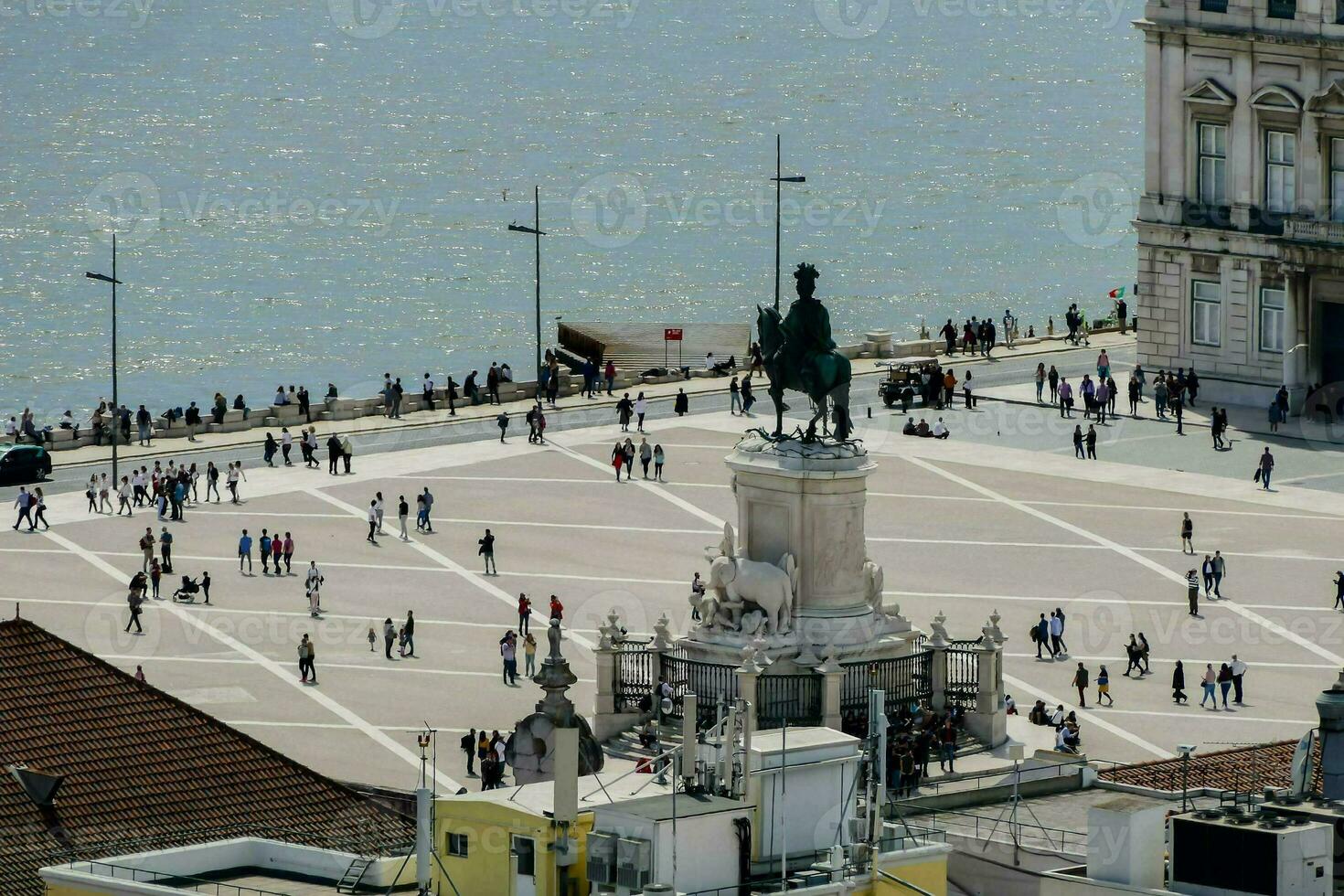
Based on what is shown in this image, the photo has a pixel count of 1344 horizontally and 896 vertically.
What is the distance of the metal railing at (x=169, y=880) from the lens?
43250mm

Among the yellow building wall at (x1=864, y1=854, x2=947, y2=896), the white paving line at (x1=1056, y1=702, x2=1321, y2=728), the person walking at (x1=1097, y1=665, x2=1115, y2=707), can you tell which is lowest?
the white paving line at (x1=1056, y1=702, x2=1321, y2=728)

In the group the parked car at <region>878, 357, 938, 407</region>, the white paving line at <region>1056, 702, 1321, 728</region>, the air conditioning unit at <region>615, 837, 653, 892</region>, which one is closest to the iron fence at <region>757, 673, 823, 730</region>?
the white paving line at <region>1056, 702, 1321, 728</region>

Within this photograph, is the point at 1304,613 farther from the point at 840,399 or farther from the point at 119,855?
the point at 119,855

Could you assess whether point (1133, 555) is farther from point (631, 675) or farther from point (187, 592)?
point (631, 675)

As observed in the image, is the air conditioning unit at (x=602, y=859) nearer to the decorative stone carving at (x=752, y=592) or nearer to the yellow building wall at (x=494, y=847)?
the yellow building wall at (x=494, y=847)

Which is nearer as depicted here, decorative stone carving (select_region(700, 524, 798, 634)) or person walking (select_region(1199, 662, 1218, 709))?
decorative stone carving (select_region(700, 524, 798, 634))

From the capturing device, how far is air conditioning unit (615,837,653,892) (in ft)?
134

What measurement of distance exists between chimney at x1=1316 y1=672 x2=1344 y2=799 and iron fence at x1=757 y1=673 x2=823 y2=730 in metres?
12.6

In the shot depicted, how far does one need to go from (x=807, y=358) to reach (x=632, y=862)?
2124cm

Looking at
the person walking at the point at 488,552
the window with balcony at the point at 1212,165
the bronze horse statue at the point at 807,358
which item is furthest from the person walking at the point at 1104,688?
the window with balcony at the point at 1212,165

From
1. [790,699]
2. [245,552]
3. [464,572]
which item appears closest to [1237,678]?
[790,699]

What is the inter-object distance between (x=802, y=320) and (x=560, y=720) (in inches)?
414

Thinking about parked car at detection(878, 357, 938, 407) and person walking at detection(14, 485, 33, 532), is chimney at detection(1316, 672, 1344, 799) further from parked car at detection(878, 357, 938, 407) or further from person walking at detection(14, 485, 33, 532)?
parked car at detection(878, 357, 938, 407)

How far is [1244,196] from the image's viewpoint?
106 m
